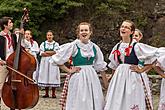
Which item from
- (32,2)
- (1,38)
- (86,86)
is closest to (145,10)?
(32,2)

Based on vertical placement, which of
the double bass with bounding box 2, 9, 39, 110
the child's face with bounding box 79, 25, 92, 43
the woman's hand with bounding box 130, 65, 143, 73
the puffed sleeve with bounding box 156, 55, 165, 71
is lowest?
the double bass with bounding box 2, 9, 39, 110

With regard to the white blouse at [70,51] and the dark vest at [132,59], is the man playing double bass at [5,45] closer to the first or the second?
the white blouse at [70,51]

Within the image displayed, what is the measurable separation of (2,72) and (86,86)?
1.71 metres

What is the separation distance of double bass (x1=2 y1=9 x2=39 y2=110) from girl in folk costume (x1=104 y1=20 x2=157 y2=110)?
143 centimetres

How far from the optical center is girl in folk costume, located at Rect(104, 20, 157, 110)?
18.0 feet

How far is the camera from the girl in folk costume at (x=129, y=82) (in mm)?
5488

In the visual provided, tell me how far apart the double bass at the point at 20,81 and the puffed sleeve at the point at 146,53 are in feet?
5.56

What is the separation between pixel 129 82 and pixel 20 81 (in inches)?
69.7

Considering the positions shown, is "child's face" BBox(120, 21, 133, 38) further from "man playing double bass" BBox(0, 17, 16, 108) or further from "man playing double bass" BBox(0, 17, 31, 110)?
"man playing double bass" BBox(0, 17, 16, 108)

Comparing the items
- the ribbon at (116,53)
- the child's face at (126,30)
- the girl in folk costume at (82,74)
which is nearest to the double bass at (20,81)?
the girl in folk costume at (82,74)

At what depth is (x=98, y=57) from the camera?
19.3 ft

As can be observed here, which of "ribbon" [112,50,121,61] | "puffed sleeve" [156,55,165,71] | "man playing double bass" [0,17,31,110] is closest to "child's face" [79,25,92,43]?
"ribbon" [112,50,121,61]

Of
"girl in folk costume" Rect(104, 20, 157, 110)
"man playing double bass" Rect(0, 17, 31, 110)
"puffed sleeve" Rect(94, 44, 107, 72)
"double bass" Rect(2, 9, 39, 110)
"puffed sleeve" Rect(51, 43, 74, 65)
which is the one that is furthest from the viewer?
"man playing double bass" Rect(0, 17, 31, 110)

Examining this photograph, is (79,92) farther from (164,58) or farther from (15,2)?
(15,2)
